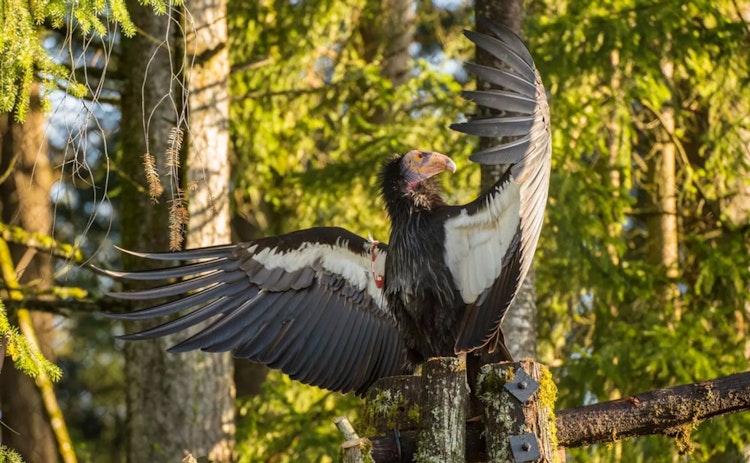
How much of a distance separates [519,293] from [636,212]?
3.30 m

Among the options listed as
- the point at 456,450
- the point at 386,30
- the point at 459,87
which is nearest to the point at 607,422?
the point at 456,450

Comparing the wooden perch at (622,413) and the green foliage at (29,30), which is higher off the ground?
the green foliage at (29,30)

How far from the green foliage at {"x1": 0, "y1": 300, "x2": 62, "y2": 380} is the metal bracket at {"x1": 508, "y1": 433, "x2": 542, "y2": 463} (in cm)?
184

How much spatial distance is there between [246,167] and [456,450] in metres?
6.37

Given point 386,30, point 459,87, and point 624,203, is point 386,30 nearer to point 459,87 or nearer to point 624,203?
Answer: point 459,87

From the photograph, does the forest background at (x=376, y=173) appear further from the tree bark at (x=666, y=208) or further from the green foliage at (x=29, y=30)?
the green foliage at (x=29, y=30)

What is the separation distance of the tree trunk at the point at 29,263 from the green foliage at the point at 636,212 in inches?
167

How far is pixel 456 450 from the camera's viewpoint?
4363 mm

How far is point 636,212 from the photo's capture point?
955 cm

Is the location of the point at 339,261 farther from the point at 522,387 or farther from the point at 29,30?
the point at 29,30

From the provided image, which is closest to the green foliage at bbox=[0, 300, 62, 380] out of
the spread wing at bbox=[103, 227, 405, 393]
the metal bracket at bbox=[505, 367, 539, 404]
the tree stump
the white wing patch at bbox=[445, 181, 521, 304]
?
the spread wing at bbox=[103, 227, 405, 393]

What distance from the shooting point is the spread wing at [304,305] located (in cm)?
555

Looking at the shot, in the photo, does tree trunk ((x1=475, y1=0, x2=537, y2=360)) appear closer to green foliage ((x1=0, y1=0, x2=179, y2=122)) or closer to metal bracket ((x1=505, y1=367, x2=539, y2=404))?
metal bracket ((x1=505, y1=367, x2=539, y2=404))

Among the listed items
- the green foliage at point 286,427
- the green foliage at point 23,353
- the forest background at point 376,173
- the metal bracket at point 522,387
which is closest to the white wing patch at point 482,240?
the metal bracket at point 522,387
